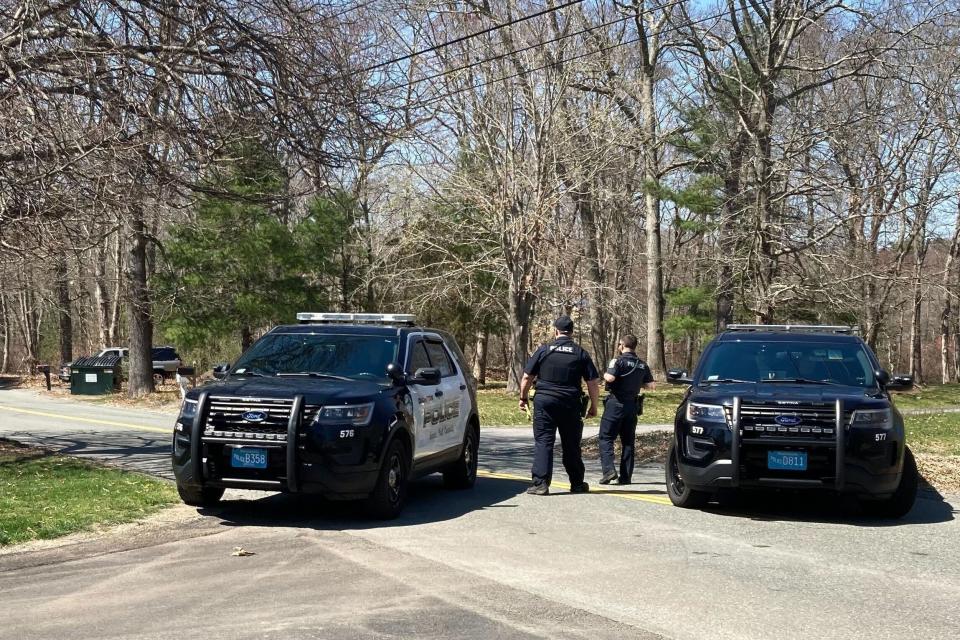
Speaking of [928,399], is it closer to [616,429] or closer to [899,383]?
[616,429]

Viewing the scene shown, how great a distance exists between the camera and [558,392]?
11.5 meters

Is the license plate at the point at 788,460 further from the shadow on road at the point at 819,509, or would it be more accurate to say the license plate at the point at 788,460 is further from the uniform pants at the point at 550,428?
the uniform pants at the point at 550,428

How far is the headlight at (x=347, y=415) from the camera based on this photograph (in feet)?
31.1

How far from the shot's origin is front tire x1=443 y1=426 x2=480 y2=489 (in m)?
12.2

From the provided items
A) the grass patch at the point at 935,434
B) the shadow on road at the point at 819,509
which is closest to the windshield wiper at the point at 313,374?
the shadow on road at the point at 819,509

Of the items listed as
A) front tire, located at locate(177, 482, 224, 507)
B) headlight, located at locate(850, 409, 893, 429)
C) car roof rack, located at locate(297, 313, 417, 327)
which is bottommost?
front tire, located at locate(177, 482, 224, 507)

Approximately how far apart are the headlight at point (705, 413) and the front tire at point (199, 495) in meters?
4.62

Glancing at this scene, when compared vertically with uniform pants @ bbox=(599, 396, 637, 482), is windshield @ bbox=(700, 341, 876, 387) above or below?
above

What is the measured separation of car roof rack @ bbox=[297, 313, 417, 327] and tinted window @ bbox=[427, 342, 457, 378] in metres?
0.37

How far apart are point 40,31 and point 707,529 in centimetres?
921

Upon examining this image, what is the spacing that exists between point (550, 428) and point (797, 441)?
2771 millimetres

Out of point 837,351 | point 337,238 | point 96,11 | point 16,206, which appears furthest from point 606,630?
point 337,238

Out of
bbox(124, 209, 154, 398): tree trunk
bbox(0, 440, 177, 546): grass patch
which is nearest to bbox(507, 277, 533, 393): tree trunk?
bbox(124, 209, 154, 398): tree trunk

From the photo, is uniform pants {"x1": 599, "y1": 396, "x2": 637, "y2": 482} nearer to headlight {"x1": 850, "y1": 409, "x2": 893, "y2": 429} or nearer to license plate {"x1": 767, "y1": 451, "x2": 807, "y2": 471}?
license plate {"x1": 767, "y1": 451, "x2": 807, "y2": 471}
